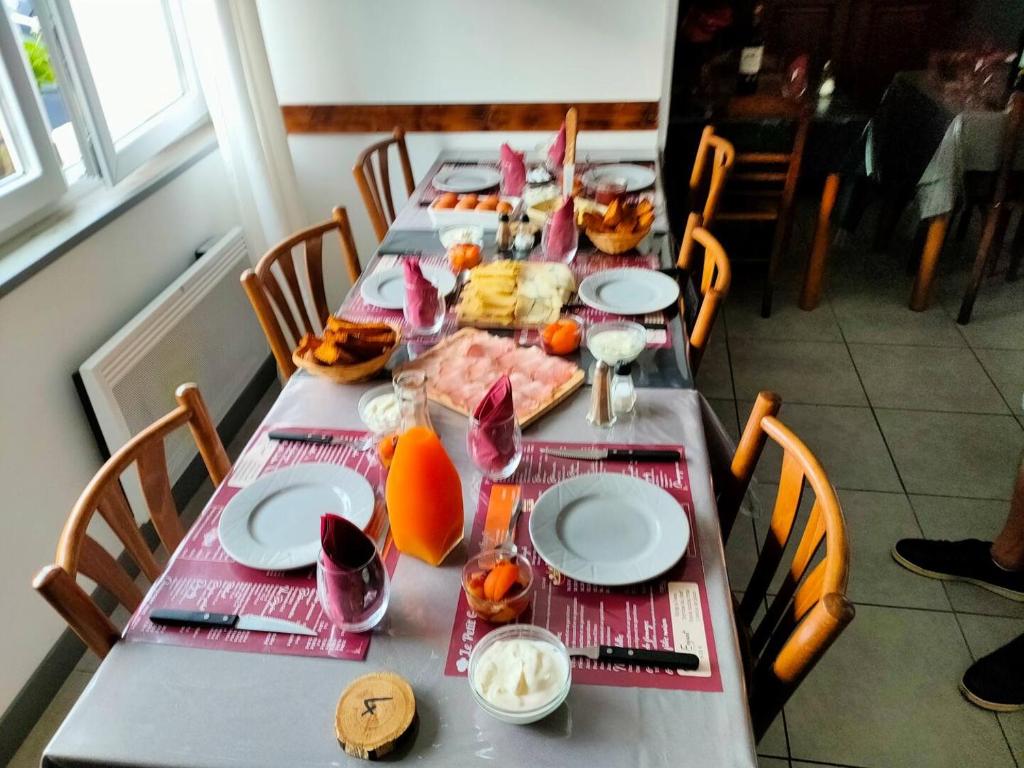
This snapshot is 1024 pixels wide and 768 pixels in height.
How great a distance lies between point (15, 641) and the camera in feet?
4.82

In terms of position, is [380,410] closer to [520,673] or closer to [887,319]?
[520,673]

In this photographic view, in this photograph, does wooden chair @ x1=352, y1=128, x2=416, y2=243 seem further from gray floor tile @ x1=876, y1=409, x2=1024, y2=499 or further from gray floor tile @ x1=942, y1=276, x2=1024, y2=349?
→ gray floor tile @ x1=942, y1=276, x2=1024, y2=349

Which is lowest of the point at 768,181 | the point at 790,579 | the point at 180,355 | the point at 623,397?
the point at 180,355

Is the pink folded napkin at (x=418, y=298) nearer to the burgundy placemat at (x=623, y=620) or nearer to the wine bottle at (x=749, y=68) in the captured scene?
the burgundy placemat at (x=623, y=620)

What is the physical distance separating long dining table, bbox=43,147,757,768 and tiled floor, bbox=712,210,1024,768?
0.78m

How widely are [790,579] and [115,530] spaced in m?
0.91

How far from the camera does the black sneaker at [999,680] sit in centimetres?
145

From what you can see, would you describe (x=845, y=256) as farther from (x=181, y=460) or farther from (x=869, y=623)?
(x=181, y=460)

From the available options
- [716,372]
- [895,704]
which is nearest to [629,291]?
[895,704]

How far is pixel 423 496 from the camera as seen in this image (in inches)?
35.7

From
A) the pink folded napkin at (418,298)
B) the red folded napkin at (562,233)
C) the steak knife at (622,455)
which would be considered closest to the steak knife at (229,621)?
the steak knife at (622,455)

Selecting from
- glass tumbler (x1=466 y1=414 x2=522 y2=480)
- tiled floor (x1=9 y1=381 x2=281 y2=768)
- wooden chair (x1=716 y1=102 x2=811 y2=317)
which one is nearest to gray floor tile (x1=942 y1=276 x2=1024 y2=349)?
wooden chair (x1=716 y1=102 x2=811 y2=317)

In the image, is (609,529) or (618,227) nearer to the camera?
(609,529)

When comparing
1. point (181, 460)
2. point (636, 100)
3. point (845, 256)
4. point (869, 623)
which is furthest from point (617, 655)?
point (845, 256)
